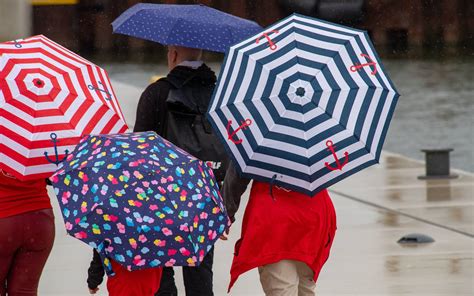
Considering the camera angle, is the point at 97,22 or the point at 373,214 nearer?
the point at 373,214

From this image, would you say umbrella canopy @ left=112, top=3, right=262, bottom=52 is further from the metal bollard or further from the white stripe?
the metal bollard

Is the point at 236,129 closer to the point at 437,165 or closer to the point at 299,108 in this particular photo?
the point at 299,108

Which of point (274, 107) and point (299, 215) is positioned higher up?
point (274, 107)

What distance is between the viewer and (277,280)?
598 centimetres

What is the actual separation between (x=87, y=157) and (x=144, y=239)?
0.41m

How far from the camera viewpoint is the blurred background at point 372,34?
34.9 meters

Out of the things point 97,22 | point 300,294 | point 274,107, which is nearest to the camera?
point 274,107

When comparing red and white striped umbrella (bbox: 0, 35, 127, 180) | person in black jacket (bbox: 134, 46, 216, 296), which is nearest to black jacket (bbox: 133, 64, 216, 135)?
person in black jacket (bbox: 134, 46, 216, 296)

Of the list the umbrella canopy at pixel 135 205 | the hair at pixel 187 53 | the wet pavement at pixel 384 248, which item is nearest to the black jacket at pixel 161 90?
the hair at pixel 187 53

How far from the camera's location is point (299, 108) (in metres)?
5.71

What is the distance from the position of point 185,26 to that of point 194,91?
0.34m

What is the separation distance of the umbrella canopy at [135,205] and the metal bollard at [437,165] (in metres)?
8.38

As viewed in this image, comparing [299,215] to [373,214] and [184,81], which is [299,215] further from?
[373,214]

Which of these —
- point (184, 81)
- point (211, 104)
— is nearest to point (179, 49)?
point (184, 81)
